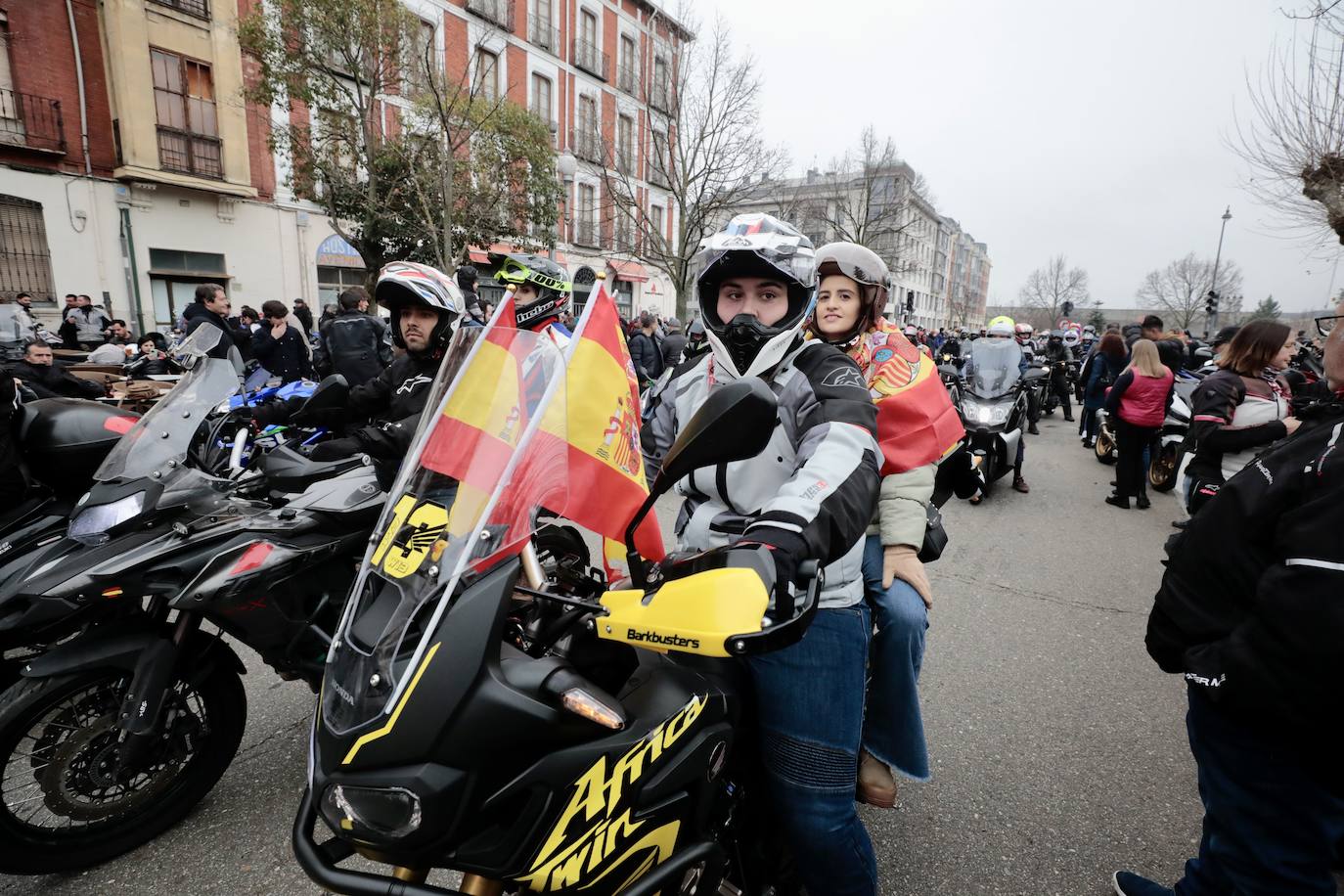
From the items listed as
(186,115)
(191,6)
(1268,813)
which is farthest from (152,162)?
(1268,813)

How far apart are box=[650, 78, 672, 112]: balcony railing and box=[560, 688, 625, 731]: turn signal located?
1814 centimetres

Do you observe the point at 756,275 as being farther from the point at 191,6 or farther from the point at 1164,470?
the point at 191,6

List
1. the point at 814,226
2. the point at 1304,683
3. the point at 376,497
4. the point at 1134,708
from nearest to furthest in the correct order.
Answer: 1. the point at 1304,683
2. the point at 376,497
3. the point at 1134,708
4. the point at 814,226

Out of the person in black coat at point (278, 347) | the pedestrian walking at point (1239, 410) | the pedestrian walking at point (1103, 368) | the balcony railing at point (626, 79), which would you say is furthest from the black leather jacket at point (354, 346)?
the balcony railing at point (626, 79)

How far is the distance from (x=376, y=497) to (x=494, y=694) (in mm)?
1785

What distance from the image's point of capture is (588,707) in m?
1.15

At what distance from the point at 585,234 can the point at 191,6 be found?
47.6ft

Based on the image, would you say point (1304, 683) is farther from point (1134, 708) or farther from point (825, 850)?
point (1134, 708)

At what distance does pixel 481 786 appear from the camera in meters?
1.09

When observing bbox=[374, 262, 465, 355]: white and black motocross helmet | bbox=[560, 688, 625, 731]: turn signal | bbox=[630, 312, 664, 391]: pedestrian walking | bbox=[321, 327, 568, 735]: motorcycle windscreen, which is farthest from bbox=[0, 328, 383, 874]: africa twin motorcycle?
bbox=[630, 312, 664, 391]: pedestrian walking

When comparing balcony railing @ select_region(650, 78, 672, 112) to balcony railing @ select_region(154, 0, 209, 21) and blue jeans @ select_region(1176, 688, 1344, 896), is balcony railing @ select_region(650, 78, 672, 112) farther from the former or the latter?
blue jeans @ select_region(1176, 688, 1344, 896)

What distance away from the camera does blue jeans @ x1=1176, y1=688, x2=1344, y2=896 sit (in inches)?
62.4

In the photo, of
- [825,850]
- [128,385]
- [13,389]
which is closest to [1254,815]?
[825,850]

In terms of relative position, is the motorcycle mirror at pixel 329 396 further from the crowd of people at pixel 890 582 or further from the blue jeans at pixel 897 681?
the blue jeans at pixel 897 681
